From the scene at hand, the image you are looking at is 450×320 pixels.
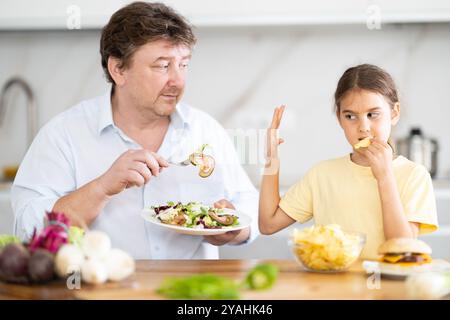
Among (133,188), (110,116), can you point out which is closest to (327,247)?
(133,188)

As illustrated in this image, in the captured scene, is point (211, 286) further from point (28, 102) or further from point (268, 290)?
point (28, 102)

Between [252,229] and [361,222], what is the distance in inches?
15.5

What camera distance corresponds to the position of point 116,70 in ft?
5.17

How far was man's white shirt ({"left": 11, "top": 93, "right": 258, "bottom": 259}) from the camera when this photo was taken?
4.93ft

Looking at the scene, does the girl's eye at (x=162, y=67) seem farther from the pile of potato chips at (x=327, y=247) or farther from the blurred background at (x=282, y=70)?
the blurred background at (x=282, y=70)

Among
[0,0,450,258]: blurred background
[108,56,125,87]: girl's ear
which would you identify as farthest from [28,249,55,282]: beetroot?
[0,0,450,258]: blurred background

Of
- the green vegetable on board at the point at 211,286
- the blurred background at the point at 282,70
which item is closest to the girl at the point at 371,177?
the green vegetable on board at the point at 211,286

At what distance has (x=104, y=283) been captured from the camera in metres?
0.93

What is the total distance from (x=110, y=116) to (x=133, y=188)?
189 mm

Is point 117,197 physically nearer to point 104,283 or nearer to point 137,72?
point 137,72

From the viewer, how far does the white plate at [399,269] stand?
98cm

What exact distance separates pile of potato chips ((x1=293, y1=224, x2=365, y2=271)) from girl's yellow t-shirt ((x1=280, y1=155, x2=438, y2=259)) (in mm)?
74

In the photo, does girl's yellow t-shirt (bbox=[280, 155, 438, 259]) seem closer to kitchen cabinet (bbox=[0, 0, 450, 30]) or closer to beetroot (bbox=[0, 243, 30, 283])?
beetroot (bbox=[0, 243, 30, 283])
